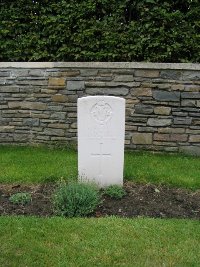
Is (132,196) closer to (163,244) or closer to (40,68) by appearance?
(163,244)

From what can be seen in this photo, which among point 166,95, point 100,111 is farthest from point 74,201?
point 166,95

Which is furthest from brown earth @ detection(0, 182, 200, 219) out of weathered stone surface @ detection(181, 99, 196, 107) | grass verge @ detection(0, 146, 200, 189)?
weathered stone surface @ detection(181, 99, 196, 107)

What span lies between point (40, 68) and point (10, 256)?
12.9 feet

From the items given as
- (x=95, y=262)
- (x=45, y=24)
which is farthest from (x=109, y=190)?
(x=45, y=24)

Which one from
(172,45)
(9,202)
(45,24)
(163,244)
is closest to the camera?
(163,244)

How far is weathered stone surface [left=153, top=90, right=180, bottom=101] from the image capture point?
6441mm

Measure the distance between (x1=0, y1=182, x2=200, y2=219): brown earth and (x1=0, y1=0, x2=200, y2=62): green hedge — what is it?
2.46 m

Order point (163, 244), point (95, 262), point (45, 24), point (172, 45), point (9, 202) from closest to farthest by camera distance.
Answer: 1. point (95, 262)
2. point (163, 244)
3. point (9, 202)
4. point (172, 45)
5. point (45, 24)

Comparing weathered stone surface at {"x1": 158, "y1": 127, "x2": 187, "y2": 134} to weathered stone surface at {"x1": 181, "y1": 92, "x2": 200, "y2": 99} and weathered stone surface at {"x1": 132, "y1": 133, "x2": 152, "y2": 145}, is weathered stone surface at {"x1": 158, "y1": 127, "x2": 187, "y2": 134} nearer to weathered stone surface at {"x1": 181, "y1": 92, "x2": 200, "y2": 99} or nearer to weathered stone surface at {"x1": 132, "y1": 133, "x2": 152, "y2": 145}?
weathered stone surface at {"x1": 132, "y1": 133, "x2": 152, "y2": 145}

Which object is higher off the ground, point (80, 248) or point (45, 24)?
point (45, 24)

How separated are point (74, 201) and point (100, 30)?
340 centimetres

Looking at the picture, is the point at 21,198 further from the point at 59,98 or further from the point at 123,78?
the point at 123,78

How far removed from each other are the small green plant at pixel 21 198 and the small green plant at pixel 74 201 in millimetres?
390

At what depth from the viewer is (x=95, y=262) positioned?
133 inches
